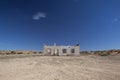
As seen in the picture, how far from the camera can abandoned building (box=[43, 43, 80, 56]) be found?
41875 millimetres

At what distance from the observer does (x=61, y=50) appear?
42.2 meters

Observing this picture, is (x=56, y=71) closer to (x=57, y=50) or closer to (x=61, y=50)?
(x=61, y=50)

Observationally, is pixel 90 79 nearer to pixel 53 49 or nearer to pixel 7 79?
pixel 7 79

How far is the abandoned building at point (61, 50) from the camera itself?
137 ft

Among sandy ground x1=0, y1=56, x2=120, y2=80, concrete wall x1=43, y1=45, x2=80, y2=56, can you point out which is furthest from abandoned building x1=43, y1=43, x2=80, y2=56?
sandy ground x1=0, y1=56, x2=120, y2=80

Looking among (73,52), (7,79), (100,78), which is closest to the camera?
(7,79)

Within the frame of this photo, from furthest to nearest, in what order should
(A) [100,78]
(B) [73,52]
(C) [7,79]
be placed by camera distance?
Result: 1. (B) [73,52]
2. (A) [100,78]
3. (C) [7,79]

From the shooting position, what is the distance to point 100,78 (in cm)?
1195

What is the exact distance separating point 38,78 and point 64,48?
30719 millimetres

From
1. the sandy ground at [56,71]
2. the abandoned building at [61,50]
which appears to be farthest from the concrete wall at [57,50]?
the sandy ground at [56,71]

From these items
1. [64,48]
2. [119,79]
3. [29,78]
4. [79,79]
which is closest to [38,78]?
[29,78]

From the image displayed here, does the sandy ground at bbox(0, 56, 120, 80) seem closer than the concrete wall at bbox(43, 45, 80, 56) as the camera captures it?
Yes

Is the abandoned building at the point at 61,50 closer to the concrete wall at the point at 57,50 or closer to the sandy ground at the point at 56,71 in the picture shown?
the concrete wall at the point at 57,50

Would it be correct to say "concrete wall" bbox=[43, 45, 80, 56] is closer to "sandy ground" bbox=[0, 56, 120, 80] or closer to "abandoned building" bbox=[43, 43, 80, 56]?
"abandoned building" bbox=[43, 43, 80, 56]
